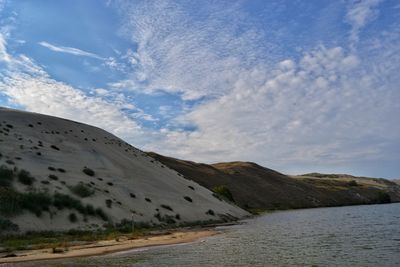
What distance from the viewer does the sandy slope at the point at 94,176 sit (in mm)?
51572

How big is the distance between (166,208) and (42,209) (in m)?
23.5

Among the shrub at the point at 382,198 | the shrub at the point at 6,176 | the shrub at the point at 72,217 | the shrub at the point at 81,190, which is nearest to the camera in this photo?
the shrub at the point at 72,217

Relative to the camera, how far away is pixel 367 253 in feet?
97.9

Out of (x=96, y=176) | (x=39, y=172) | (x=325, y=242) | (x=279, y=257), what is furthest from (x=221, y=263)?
(x=96, y=176)

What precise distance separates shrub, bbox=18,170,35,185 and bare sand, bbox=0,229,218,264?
1536 cm

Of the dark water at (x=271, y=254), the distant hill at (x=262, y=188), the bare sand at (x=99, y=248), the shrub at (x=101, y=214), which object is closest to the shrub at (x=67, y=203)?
the shrub at (x=101, y=214)

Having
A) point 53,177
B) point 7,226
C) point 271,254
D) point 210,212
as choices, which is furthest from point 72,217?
point 210,212

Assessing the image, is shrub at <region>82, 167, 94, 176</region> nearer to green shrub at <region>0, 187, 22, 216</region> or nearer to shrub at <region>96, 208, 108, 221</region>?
shrub at <region>96, 208, 108, 221</region>

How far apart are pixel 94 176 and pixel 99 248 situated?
1179 inches

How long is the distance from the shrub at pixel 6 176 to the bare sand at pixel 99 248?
15.4m

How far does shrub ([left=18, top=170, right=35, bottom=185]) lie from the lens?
4972 centimetres

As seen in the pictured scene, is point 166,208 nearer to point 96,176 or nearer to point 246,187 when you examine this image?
point 96,176

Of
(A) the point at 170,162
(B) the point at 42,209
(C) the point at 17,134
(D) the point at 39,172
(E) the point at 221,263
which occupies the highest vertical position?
(A) the point at 170,162

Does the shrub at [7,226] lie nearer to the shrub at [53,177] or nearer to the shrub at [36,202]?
the shrub at [36,202]
